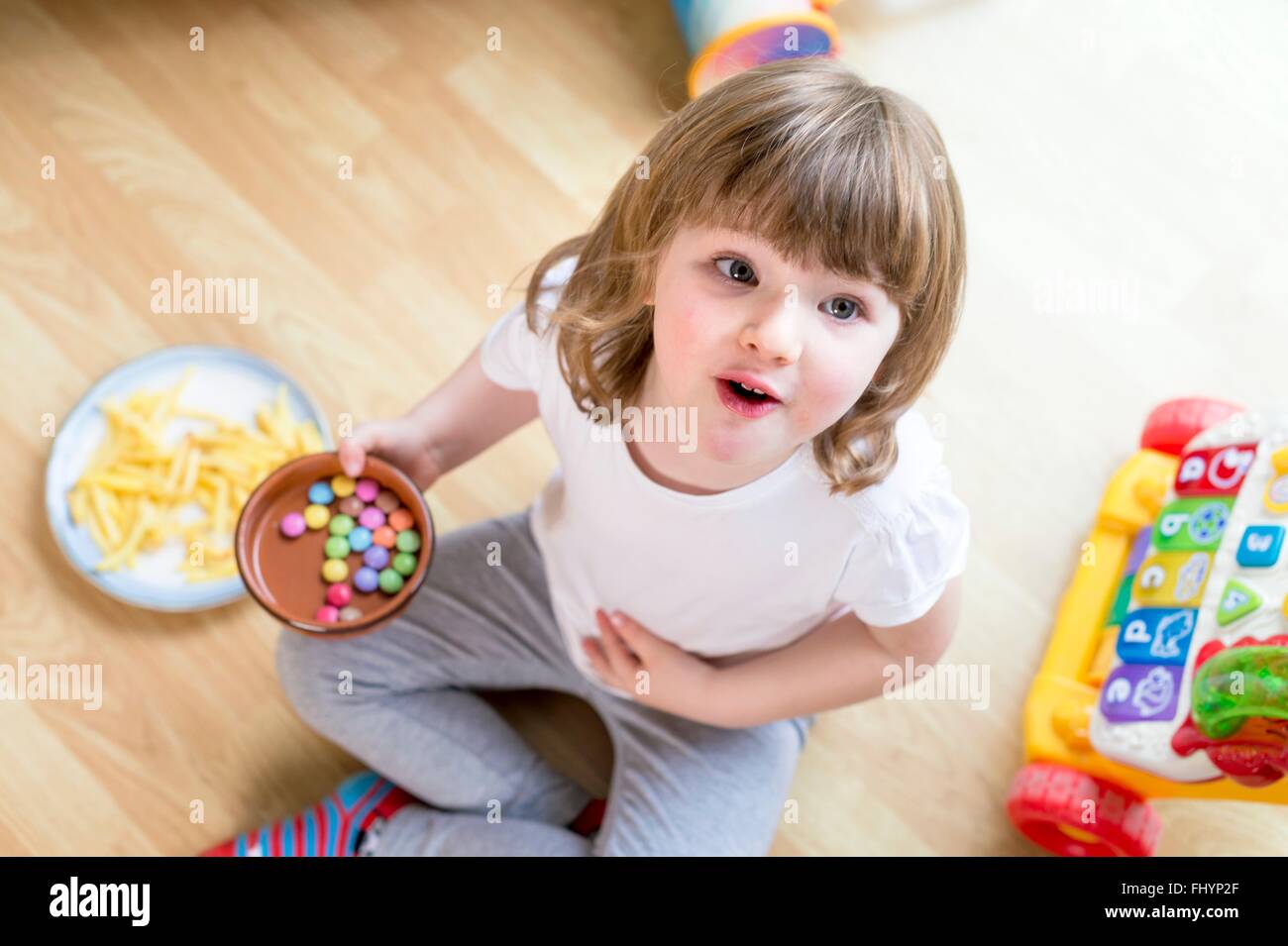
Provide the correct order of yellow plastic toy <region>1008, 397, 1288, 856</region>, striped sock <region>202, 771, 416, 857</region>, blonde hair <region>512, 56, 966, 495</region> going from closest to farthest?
blonde hair <region>512, 56, 966, 495</region>
yellow plastic toy <region>1008, 397, 1288, 856</region>
striped sock <region>202, 771, 416, 857</region>

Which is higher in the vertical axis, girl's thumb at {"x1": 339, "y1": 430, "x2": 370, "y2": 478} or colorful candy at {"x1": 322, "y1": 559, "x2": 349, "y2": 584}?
girl's thumb at {"x1": 339, "y1": 430, "x2": 370, "y2": 478}

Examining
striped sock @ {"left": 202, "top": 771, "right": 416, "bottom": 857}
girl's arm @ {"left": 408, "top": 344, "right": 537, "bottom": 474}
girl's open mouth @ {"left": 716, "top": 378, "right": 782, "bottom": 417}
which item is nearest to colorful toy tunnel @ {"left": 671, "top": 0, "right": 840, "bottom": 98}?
girl's arm @ {"left": 408, "top": 344, "right": 537, "bottom": 474}

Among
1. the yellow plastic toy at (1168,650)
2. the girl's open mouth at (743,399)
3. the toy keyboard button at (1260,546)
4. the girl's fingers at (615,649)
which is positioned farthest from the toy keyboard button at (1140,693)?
the girl's open mouth at (743,399)

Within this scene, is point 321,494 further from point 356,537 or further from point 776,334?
point 776,334

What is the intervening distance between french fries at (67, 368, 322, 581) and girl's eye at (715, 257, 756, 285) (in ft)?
2.39

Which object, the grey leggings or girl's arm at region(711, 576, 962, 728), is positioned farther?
the grey leggings

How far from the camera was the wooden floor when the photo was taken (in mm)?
1311

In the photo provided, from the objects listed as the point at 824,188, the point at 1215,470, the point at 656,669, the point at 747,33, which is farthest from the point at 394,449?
the point at 1215,470

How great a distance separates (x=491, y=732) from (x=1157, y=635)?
65cm

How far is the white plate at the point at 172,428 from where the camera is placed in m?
1.27

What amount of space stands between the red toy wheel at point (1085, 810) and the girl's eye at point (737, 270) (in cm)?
74

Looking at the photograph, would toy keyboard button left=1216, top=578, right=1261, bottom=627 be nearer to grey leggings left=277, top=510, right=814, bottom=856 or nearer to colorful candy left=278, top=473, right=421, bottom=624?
grey leggings left=277, top=510, right=814, bottom=856

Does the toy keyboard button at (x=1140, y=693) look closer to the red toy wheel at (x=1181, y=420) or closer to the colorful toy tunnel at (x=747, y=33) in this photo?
the red toy wheel at (x=1181, y=420)
